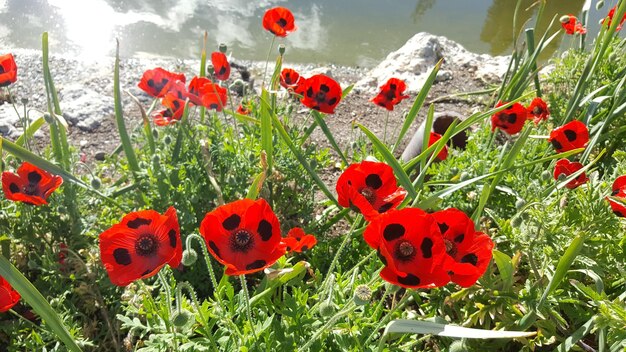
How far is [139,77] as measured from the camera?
5.45 metres

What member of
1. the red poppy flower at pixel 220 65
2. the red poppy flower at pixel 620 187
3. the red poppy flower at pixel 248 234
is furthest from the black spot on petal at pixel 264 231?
the red poppy flower at pixel 220 65

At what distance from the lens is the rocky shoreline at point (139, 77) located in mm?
4195

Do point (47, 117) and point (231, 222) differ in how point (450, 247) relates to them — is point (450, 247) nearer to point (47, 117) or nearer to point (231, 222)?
point (231, 222)

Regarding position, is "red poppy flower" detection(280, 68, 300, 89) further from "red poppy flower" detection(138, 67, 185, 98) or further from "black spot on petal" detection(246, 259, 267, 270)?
"black spot on petal" detection(246, 259, 267, 270)

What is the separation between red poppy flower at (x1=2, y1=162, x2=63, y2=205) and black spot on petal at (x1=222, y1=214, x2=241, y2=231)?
909 millimetres

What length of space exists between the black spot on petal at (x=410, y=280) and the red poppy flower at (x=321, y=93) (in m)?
1.28

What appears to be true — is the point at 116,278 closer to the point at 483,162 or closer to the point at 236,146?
the point at 236,146

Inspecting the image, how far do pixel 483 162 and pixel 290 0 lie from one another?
26.3ft

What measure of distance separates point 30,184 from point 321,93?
49.4 inches

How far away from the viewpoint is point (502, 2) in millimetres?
11898

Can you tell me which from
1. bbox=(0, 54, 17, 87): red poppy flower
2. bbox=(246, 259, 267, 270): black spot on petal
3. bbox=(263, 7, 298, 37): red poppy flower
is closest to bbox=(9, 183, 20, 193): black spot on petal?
bbox=(0, 54, 17, 87): red poppy flower

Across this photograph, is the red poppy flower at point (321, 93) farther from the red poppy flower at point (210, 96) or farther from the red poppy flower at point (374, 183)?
the red poppy flower at point (374, 183)

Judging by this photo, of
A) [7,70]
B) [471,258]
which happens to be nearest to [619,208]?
[471,258]

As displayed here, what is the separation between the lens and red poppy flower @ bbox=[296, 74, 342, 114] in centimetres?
230
